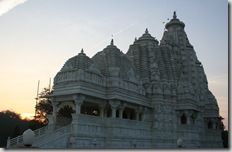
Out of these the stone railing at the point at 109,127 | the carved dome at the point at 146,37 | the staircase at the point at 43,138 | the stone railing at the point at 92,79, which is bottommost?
the staircase at the point at 43,138

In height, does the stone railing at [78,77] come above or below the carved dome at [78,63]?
below

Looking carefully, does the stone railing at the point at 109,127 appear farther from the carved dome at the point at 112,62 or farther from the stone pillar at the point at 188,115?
the stone pillar at the point at 188,115

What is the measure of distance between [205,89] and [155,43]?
31.2 ft

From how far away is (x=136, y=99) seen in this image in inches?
922

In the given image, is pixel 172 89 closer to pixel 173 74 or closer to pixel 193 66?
pixel 173 74

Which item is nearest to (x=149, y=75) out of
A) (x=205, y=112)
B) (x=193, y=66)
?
(x=193, y=66)

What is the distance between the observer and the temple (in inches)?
746

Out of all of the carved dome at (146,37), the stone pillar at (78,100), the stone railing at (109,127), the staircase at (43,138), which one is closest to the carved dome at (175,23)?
the carved dome at (146,37)

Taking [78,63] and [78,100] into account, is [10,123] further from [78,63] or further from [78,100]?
[78,100]

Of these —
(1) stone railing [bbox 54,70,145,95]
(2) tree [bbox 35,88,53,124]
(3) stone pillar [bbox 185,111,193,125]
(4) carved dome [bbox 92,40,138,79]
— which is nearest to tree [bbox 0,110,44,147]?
(2) tree [bbox 35,88,53,124]

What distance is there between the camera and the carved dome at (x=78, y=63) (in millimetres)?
19719

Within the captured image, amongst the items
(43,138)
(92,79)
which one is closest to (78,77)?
(92,79)

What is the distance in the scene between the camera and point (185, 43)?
111ft

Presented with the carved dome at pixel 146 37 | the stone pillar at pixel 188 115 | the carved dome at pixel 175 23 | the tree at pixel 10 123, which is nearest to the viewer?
the stone pillar at pixel 188 115
